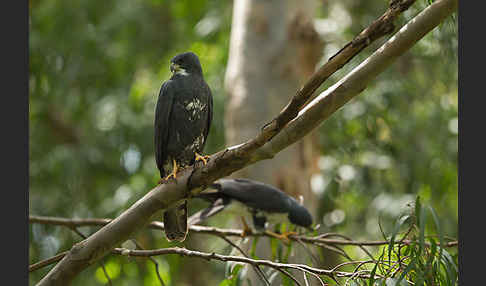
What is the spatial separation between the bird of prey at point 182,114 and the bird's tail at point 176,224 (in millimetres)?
294

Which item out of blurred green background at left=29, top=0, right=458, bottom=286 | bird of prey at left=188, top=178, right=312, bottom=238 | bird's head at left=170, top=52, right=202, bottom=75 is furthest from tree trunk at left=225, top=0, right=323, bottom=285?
bird's head at left=170, top=52, right=202, bottom=75

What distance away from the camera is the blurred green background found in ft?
21.8

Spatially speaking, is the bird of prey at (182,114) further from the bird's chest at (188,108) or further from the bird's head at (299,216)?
the bird's head at (299,216)

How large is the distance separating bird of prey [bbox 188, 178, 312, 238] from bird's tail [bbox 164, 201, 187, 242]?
937 mm

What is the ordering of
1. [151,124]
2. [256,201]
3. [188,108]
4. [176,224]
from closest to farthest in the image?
[176,224], [188,108], [256,201], [151,124]

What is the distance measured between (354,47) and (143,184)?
195 inches

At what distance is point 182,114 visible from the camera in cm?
314

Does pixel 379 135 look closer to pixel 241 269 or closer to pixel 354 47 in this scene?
pixel 241 269

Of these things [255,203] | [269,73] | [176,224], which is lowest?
[176,224]

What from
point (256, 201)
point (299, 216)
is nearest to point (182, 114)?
point (256, 201)

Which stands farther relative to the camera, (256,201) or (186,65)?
(256,201)

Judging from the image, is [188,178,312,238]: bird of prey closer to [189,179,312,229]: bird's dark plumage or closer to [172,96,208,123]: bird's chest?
[189,179,312,229]: bird's dark plumage

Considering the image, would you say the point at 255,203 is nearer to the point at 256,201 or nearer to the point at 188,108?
the point at 256,201

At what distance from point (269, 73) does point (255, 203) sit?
118 centimetres
